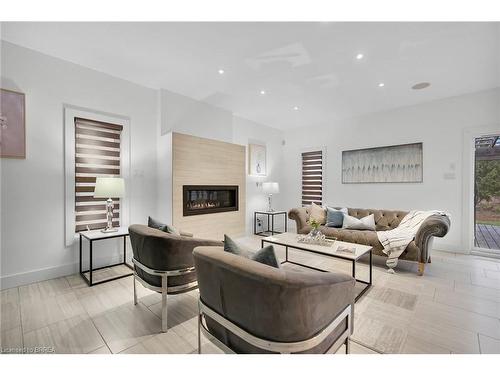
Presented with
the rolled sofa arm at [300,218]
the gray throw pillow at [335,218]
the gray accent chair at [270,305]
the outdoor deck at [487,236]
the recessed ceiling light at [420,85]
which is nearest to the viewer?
the gray accent chair at [270,305]

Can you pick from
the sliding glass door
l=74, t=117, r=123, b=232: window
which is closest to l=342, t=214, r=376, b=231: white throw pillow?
the sliding glass door

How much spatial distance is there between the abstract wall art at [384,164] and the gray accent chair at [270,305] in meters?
3.87

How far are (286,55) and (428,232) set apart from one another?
2.84 m

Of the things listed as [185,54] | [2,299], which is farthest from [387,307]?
[2,299]

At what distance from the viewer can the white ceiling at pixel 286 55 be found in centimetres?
221

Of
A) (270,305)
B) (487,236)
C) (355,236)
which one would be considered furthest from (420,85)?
(270,305)

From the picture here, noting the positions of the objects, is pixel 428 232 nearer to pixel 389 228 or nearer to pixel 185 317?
pixel 389 228

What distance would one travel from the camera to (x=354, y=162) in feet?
15.8

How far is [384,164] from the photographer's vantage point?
446 cm

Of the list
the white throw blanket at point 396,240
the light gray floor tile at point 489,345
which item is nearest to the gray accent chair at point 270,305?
the light gray floor tile at point 489,345

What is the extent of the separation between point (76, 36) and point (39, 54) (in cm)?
70

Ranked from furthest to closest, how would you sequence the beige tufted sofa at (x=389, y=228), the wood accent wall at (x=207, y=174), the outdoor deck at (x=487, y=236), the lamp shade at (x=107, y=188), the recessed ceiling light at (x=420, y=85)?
the outdoor deck at (x=487, y=236) < the wood accent wall at (x=207, y=174) < the recessed ceiling light at (x=420, y=85) < the beige tufted sofa at (x=389, y=228) < the lamp shade at (x=107, y=188)

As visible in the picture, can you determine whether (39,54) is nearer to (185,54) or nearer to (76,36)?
(76,36)

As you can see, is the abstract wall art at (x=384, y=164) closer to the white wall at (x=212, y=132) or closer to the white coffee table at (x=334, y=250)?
the white wall at (x=212, y=132)
